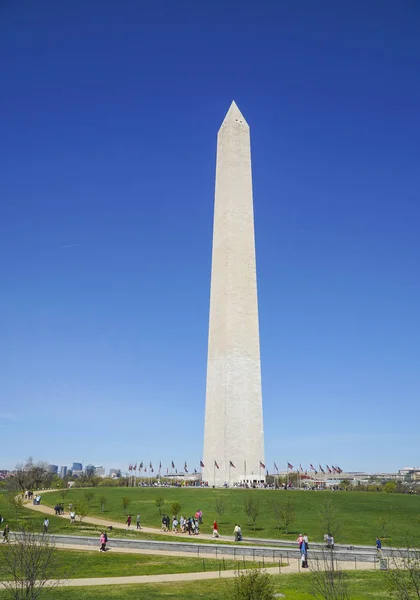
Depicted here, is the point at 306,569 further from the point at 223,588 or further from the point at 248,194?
the point at 248,194

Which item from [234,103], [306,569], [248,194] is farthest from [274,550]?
[234,103]

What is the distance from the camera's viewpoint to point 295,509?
39.5 metres

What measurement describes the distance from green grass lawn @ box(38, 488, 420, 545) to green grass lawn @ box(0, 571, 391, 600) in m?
9.60

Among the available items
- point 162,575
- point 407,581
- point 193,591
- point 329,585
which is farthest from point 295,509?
point 329,585

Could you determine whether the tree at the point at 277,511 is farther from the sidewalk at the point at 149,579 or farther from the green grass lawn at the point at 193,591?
the green grass lawn at the point at 193,591

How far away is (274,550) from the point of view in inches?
→ 957

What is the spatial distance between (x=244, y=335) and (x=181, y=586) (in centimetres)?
4079

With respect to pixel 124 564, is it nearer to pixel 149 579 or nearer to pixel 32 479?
pixel 149 579

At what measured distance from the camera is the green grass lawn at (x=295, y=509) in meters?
31.6

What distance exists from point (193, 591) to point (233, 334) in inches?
1599

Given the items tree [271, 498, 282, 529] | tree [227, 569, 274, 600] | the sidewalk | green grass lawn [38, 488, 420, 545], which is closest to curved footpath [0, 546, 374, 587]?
the sidewalk

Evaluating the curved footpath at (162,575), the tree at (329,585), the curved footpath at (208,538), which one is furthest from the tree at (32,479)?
the tree at (329,585)

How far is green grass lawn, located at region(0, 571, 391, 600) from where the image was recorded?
1647 cm

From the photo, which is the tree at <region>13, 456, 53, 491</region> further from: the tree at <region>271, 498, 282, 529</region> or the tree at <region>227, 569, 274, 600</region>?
the tree at <region>227, 569, 274, 600</region>
